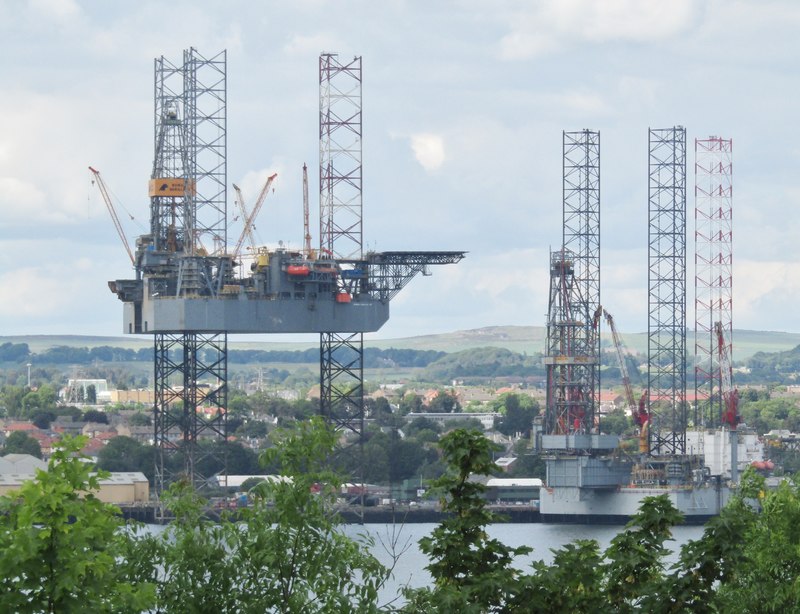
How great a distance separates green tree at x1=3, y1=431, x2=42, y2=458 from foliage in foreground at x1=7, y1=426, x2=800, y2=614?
122 metres

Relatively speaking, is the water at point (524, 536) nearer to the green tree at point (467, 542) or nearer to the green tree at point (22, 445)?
the green tree at point (467, 542)

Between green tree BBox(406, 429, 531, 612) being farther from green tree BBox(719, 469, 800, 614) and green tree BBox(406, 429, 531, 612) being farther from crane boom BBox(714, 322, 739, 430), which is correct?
crane boom BBox(714, 322, 739, 430)

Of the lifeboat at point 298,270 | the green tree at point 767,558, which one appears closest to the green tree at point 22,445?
the lifeboat at point 298,270

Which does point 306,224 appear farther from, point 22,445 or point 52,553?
point 52,553

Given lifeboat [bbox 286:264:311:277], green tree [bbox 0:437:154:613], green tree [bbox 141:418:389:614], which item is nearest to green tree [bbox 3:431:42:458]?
lifeboat [bbox 286:264:311:277]

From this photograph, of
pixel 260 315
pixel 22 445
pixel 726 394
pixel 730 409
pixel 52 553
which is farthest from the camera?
pixel 22 445

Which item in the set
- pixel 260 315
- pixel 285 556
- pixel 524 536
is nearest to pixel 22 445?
pixel 260 315

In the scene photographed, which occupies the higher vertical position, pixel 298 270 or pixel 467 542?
pixel 298 270

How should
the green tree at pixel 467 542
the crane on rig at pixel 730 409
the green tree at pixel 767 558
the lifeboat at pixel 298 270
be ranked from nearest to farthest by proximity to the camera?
Result: the green tree at pixel 467 542, the green tree at pixel 767 558, the lifeboat at pixel 298 270, the crane on rig at pixel 730 409

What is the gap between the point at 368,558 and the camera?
3119 cm

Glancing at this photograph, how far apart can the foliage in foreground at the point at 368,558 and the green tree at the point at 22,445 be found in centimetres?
12192

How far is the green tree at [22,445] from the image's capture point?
513 ft

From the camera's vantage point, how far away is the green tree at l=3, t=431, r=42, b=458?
156 metres

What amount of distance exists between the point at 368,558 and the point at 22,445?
12948 cm
